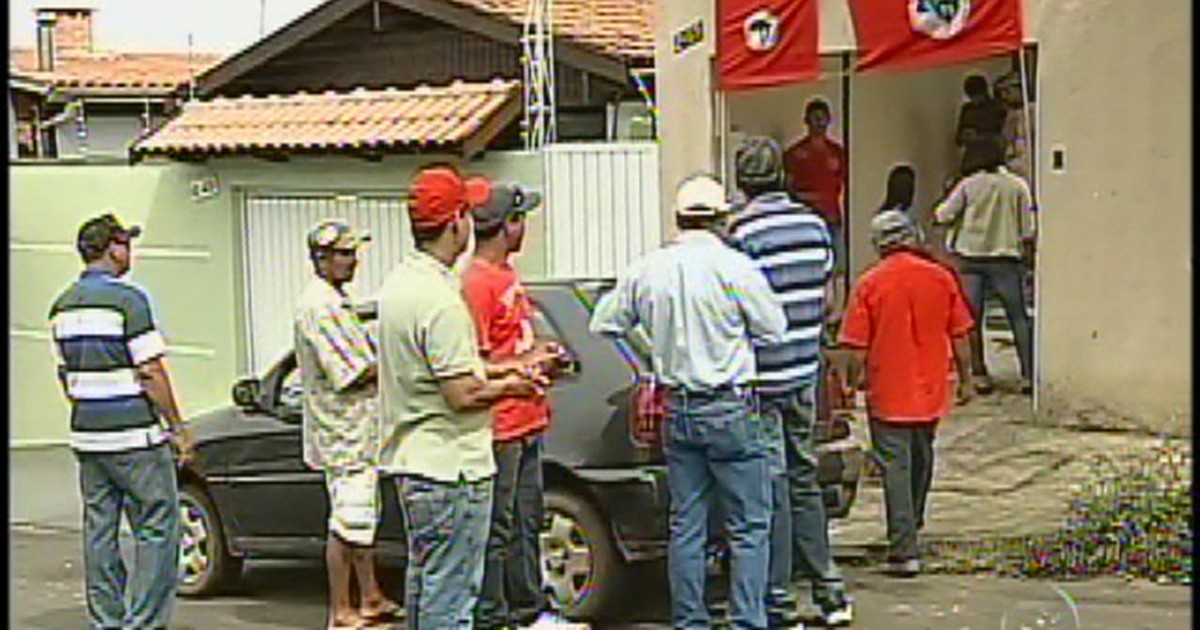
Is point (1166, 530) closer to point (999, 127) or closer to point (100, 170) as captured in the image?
point (999, 127)

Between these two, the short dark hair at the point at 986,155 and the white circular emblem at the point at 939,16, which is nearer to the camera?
the white circular emblem at the point at 939,16

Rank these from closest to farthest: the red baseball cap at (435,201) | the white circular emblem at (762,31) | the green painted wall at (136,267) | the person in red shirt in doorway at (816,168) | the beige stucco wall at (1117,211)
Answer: the red baseball cap at (435,201) → the beige stucco wall at (1117,211) → the white circular emblem at (762,31) → the person in red shirt in doorway at (816,168) → the green painted wall at (136,267)

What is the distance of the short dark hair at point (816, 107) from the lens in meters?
14.8

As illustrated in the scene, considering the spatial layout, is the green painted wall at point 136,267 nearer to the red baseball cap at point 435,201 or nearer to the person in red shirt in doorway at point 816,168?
the person in red shirt in doorway at point 816,168

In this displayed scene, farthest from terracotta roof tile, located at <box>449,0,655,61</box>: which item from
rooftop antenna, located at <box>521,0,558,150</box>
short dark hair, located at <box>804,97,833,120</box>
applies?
short dark hair, located at <box>804,97,833,120</box>

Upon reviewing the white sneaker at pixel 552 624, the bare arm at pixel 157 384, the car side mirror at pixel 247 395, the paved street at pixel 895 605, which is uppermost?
the bare arm at pixel 157 384

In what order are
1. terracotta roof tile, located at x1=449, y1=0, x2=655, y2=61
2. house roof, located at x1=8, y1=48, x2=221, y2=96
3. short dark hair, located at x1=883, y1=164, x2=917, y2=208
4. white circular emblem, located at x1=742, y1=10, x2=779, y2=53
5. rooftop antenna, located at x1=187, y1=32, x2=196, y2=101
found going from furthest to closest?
house roof, located at x1=8, y1=48, x2=221, y2=96
rooftop antenna, located at x1=187, y1=32, x2=196, y2=101
terracotta roof tile, located at x1=449, y1=0, x2=655, y2=61
white circular emblem, located at x1=742, y1=10, x2=779, y2=53
short dark hair, located at x1=883, y1=164, x2=917, y2=208

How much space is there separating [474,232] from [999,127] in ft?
24.3

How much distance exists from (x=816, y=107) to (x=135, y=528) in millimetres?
7961

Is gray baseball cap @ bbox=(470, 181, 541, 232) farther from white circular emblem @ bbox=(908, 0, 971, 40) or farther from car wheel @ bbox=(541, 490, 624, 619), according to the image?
white circular emblem @ bbox=(908, 0, 971, 40)

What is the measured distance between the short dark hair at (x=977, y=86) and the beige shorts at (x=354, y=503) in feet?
24.8

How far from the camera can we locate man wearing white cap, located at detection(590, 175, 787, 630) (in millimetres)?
7301

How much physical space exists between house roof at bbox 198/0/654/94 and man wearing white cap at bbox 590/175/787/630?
8927 millimetres

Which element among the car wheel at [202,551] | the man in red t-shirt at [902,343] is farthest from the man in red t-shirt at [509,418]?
the car wheel at [202,551]
